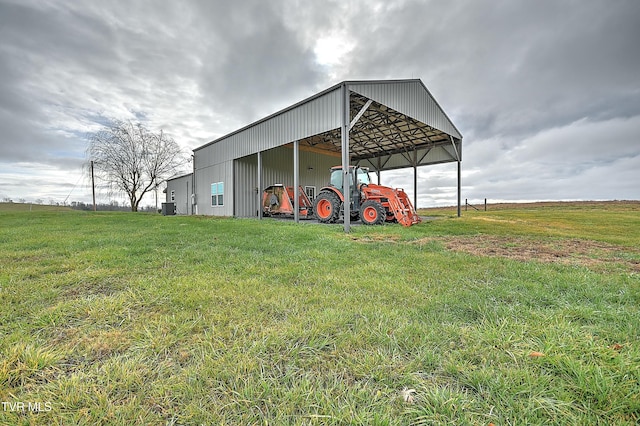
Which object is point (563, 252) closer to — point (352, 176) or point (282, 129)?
point (352, 176)

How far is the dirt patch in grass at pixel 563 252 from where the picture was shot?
3.81m

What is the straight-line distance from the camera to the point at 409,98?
10383 millimetres

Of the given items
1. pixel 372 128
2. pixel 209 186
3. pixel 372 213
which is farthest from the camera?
pixel 209 186

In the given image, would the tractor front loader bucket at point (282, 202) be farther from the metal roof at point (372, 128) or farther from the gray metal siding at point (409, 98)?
the gray metal siding at point (409, 98)

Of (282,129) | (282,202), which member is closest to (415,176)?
(282,202)

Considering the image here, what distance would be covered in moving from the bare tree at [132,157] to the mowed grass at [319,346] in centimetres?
2326

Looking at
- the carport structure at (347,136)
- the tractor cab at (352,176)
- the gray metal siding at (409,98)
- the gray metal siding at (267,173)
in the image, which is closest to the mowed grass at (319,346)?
the carport structure at (347,136)

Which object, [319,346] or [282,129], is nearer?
[319,346]

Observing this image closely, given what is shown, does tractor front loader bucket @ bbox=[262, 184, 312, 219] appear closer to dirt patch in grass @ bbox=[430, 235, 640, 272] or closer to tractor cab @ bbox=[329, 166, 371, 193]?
tractor cab @ bbox=[329, 166, 371, 193]

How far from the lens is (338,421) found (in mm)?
1026

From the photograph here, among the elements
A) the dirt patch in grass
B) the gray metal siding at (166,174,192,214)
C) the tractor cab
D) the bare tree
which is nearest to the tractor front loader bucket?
the tractor cab

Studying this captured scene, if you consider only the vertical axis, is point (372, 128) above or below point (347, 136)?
above

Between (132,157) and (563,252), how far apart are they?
1099 inches

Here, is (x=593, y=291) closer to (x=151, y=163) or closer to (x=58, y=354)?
(x=58, y=354)
